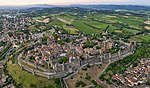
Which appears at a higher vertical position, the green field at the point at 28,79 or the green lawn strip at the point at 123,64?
the green lawn strip at the point at 123,64

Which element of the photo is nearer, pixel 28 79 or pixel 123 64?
pixel 28 79

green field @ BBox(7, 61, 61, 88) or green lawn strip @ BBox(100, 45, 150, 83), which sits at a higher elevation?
green lawn strip @ BBox(100, 45, 150, 83)

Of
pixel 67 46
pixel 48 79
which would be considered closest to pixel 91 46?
→ pixel 67 46

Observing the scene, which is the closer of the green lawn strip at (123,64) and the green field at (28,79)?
the green field at (28,79)

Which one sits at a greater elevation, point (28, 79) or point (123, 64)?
point (123, 64)

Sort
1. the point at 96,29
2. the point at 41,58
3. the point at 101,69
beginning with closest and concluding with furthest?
the point at 101,69 < the point at 41,58 < the point at 96,29

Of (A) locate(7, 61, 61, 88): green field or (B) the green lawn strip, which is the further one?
(B) the green lawn strip

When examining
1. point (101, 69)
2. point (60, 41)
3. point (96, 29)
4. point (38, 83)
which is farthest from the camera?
point (96, 29)

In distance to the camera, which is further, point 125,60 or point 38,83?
point 125,60

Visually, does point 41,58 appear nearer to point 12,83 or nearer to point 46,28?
point 12,83

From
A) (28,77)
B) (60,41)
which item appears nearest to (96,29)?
(60,41)
